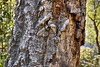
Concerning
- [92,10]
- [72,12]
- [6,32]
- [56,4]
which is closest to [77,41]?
[72,12]

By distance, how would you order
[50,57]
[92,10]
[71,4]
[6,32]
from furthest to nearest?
[92,10], [6,32], [71,4], [50,57]

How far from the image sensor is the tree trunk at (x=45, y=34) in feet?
3.11

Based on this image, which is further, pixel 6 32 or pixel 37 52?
pixel 6 32

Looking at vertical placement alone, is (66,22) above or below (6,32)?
above

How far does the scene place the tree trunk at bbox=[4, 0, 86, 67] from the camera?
0.95 m

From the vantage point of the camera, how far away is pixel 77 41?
3.59ft

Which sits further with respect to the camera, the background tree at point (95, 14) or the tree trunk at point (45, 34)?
the background tree at point (95, 14)

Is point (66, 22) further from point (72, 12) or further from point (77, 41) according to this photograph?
point (77, 41)

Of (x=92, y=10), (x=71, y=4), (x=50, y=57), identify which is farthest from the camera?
(x=92, y=10)

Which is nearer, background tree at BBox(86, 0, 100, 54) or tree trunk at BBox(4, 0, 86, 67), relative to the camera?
tree trunk at BBox(4, 0, 86, 67)

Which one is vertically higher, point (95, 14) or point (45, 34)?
point (45, 34)

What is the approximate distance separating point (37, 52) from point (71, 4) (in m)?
0.45

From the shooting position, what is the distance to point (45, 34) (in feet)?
3.18

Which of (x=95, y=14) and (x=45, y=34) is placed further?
(x=95, y=14)
